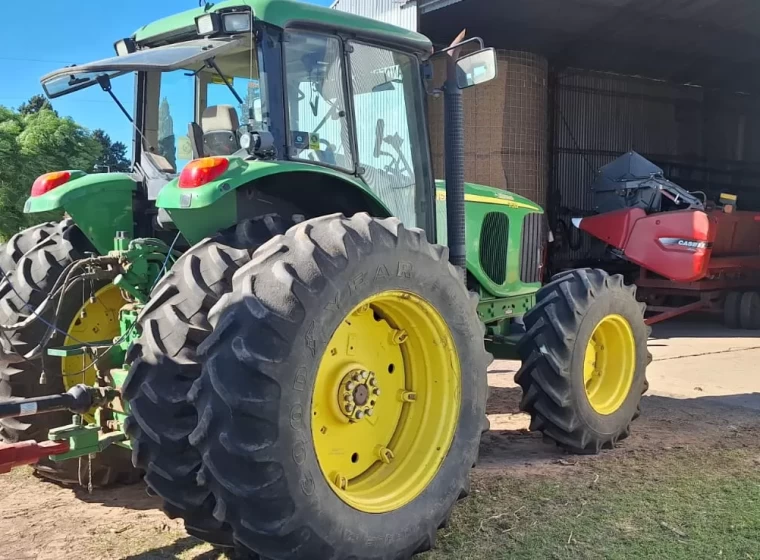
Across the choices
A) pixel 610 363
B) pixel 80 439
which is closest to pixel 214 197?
pixel 80 439

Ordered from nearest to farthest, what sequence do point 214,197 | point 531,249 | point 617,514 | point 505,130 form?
1. point 214,197
2. point 617,514
3. point 531,249
4. point 505,130

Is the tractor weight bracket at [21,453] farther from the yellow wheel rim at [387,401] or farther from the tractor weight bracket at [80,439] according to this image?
the yellow wheel rim at [387,401]

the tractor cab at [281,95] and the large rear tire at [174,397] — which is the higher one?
the tractor cab at [281,95]

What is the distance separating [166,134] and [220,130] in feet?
2.40

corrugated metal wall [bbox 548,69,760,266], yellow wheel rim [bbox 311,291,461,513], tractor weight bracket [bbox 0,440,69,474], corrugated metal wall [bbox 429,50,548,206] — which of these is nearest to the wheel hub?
yellow wheel rim [bbox 311,291,461,513]

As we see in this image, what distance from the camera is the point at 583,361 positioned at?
15.0 feet

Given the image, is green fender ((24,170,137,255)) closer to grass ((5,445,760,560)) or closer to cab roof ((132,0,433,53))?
cab roof ((132,0,433,53))

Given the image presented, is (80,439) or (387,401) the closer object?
(80,439)

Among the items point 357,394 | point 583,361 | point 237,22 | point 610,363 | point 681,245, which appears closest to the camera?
point 357,394

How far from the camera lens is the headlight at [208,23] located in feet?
10.8

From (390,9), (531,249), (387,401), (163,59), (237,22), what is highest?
(390,9)

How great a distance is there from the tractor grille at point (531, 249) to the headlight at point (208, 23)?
3.00 m

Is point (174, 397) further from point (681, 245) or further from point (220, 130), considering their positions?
point (681, 245)

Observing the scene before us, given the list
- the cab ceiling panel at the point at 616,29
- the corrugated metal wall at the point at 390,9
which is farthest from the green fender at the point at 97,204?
the cab ceiling panel at the point at 616,29
